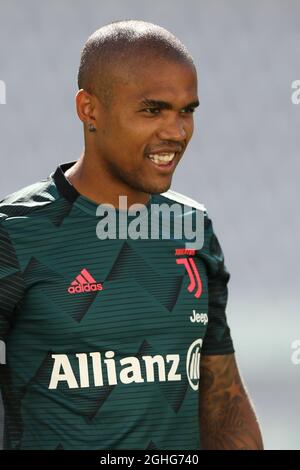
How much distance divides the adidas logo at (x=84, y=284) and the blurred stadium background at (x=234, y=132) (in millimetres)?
2752

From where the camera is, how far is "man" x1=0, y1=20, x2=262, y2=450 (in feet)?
8.78

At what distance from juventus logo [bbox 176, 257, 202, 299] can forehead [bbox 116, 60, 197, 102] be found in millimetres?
421

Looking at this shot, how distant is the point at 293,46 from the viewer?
239 inches

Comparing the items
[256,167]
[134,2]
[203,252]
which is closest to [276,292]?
[256,167]

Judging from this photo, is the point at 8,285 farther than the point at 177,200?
No

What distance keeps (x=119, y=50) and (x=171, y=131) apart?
0.79 ft

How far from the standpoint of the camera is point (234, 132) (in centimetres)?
591
